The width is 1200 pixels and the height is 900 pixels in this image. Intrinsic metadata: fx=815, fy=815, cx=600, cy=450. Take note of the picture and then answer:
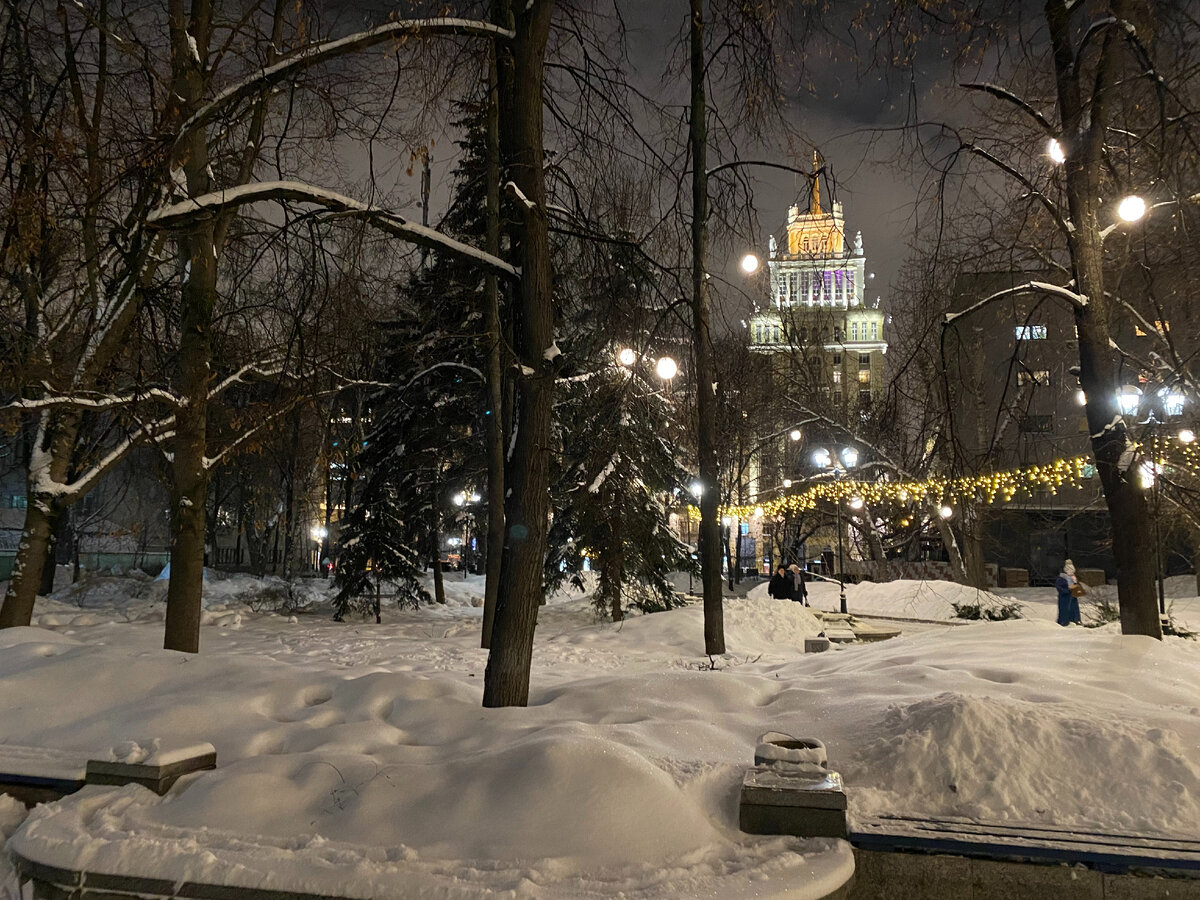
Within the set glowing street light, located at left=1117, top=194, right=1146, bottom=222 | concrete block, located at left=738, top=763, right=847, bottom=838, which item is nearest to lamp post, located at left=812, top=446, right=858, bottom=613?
glowing street light, located at left=1117, top=194, right=1146, bottom=222

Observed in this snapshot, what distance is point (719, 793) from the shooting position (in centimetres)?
473

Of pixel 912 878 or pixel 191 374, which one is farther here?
pixel 191 374

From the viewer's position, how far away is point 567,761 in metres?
4.68

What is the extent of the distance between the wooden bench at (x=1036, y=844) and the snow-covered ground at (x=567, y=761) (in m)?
0.18

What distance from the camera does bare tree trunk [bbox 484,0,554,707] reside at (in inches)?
254

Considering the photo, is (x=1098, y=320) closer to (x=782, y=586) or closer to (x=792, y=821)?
(x=792, y=821)

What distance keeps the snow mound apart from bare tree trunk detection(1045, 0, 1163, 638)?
14.5 feet

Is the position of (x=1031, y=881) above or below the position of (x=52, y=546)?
below

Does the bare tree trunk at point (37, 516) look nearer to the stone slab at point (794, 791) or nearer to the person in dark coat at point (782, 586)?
the stone slab at point (794, 791)

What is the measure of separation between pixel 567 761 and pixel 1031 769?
2.80m

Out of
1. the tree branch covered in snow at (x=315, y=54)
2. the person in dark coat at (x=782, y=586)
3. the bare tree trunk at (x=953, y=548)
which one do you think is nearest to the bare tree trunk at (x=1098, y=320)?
the tree branch covered in snow at (x=315, y=54)

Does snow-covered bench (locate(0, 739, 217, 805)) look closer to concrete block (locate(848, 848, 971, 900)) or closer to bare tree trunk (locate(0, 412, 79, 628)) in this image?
concrete block (locate(848, 848, 971, 900))

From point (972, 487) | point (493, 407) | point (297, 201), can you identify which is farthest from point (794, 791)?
point (972, 487)

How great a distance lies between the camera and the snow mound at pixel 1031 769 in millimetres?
4633
